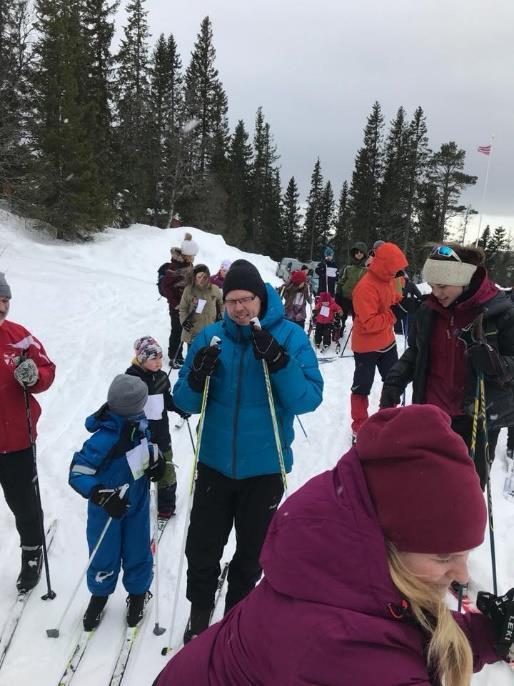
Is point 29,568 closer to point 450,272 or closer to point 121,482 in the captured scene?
point 121,482

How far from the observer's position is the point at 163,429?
4.09m

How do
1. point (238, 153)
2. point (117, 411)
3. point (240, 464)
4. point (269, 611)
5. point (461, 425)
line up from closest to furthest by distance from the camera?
1. point (269, 611)
2. point (240, 464)
3. point (117, 411)
4. point (461, 425)
5. point (238, 153)

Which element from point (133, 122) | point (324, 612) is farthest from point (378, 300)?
point (133, 122)

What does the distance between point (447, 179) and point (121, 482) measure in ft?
129

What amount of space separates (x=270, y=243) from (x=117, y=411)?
172 ft

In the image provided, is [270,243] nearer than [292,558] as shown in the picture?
No

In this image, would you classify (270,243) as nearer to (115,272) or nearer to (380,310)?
(115,272)

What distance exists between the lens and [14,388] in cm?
318

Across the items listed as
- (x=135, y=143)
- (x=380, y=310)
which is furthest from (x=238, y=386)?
(x=135, y=143)

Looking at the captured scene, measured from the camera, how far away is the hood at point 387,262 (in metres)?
4.95

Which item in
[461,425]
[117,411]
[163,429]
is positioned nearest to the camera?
[117,411]

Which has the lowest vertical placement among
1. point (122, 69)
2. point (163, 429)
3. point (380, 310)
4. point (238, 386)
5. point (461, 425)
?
point (163, 429)

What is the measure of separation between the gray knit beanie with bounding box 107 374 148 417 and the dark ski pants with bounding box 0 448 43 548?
862mm

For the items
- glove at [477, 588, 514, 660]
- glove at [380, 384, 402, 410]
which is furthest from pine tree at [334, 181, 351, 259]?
glove at [477, 588, 514, 660]
